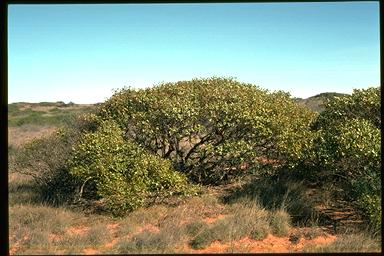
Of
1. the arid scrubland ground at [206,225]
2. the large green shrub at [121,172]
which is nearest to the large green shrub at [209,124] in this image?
the arid scrubland ground at [206,225]

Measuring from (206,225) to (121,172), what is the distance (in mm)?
2465

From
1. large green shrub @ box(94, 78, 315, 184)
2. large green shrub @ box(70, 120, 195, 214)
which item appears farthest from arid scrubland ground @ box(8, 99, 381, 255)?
large green shrub @ box(94, 78, 315, 184)

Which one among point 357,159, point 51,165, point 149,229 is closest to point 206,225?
point 149,229

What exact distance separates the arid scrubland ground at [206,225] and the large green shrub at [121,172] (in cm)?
39

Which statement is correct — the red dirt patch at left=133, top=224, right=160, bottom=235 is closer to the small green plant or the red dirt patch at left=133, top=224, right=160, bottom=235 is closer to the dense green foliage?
the small green plant

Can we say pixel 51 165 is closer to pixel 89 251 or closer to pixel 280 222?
pixel 89 251

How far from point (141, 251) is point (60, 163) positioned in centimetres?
458

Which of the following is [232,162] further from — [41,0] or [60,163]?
[41,0]

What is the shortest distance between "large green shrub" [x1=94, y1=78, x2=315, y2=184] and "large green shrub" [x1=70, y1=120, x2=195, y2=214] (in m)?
0.99

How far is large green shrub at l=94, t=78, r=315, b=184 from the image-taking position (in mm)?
11312

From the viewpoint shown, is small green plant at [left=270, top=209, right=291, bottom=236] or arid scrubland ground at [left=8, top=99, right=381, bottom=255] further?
small green plant at [left=270, top=209, right=291, bottom=236]

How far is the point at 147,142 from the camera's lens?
11906mm

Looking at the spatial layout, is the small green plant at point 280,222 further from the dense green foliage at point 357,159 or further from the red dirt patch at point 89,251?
the red dirt patch at point 89,251

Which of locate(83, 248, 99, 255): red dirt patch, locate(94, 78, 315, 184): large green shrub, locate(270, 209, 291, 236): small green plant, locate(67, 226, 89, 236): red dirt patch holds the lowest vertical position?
locate(83, 248, 99, 255): red dirt patch
